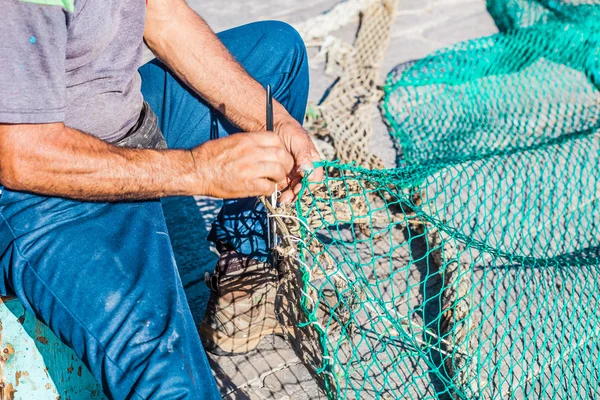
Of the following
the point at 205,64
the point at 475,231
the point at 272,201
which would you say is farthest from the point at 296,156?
the point at 475,231

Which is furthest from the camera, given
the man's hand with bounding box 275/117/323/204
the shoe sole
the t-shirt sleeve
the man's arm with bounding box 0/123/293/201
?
the shoe sole

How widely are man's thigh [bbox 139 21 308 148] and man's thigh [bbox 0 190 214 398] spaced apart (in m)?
0.57

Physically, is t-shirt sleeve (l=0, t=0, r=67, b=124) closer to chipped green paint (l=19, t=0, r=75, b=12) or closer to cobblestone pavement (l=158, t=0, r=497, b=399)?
chipped green paint (l=19, t=0, r=75, b=12)

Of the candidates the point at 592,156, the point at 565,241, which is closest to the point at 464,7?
the point at 592,156

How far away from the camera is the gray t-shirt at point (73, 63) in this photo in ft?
4.45

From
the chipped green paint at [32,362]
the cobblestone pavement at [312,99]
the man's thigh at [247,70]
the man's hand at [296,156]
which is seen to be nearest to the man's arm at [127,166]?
the man's hand at [296,156]

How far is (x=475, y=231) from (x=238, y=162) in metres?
1.27

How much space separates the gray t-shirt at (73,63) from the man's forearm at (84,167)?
0.16 feet

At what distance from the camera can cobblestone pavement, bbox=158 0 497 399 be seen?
205cm

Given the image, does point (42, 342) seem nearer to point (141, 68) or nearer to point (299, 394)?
point (299, 394)

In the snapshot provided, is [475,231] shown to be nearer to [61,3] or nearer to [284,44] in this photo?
[284,44]

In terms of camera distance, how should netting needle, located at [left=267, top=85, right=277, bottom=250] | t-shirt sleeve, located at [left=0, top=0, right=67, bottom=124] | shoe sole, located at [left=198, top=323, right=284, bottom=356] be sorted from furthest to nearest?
shoe sole, located at [left=198, top=323, right=284, bottom=356]
netting needle, located at [left=267, top=85, right=277, bottom=250]
t-shirt sleeve, located at [left=0, top=0, right=67, bottom=124]

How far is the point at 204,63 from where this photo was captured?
2082 mm

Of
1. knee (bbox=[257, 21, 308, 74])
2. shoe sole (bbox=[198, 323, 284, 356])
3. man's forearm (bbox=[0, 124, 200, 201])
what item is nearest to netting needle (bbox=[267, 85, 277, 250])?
man's forearm (bbox=[0, 124, 200, 201])
